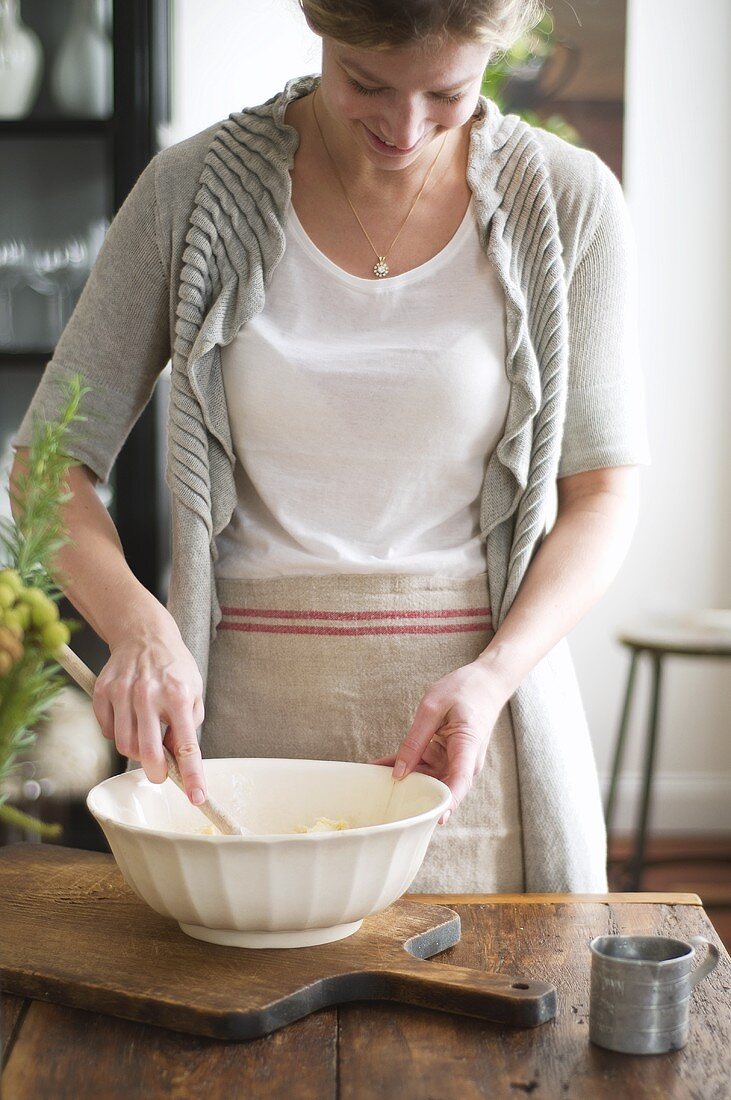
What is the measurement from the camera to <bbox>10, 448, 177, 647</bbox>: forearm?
3.76 feet

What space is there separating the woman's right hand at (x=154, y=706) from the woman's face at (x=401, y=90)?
502mm

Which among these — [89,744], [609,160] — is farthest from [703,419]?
[89,744]

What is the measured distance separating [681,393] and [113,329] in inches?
110

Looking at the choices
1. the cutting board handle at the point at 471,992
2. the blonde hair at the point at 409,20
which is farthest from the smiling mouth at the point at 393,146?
the cutting board handle at the point at 471,992

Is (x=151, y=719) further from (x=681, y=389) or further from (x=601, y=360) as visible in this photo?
(x=681, y=389)

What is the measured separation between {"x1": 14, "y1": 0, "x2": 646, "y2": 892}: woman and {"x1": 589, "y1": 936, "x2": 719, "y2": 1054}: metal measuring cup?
1.40ft

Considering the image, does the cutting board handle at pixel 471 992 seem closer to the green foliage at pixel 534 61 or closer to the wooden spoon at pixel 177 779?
the wooden spoon at pixel 177 779

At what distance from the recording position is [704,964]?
88 cm

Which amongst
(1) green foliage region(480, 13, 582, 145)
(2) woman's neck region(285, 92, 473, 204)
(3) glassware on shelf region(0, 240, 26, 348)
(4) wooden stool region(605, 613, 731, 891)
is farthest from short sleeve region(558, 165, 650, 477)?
(1) green foliage region(480, 13, 582, 145)

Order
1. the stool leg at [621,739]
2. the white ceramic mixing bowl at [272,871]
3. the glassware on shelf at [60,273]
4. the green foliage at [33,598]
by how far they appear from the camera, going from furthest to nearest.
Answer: the stool leg at [621,739] → the glassware on shelf at [60,273] → the white ceramic mixing bowl at [272,871] → the green foliage at [33,598]

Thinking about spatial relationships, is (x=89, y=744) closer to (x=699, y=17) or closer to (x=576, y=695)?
(x=576, y=695)

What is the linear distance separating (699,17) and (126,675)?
131 inches

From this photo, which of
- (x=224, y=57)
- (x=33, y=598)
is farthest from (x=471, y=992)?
(x=224, y=57)

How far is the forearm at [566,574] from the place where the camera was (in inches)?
46.9
